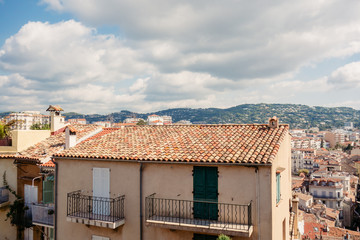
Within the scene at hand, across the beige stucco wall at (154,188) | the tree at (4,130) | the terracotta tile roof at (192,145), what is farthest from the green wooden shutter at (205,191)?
the tree at (4,130)

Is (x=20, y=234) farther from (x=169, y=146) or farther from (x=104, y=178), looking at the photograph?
(x=169, y=146)

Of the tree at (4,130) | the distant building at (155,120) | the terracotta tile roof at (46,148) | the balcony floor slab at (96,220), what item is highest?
the distant building at (155,120)

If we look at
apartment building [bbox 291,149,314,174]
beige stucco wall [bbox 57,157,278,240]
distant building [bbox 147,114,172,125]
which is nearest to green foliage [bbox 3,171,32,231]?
beige stucco wall [bbox 57,157,278,240]

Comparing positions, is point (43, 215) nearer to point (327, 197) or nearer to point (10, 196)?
point (10, 196)

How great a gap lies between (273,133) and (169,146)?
493 cm

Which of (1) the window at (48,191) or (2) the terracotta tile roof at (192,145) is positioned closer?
(2) the terracotta tile roof at (192,145)

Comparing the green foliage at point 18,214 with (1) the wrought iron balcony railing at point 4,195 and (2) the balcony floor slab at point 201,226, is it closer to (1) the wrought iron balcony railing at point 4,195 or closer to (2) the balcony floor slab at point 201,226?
(1) the wrought iron balcony railing at point 4,195

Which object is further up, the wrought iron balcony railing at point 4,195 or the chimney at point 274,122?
the chimney at point 274,122

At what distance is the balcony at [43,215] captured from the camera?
572 inches

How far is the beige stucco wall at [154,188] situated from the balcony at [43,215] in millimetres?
926

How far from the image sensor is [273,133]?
497 inches

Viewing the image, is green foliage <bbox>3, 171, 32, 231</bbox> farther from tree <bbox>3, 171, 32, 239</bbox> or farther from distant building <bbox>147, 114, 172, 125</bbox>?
distant building <bbox>147, 114, 172, 125</bbox>

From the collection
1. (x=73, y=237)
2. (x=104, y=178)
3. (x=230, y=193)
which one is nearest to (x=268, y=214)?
(x=230, y=193)

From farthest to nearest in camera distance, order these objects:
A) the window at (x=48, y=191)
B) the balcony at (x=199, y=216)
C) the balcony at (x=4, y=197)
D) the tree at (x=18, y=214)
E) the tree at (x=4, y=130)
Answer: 1. the tree at (x=4, y=130)
2. the balcony at (x=4, y=197)
3. the tree at (x=18, y=214)
4. the window at (x=48, y=191)
5. the balcony at (x=199, y=216)
